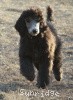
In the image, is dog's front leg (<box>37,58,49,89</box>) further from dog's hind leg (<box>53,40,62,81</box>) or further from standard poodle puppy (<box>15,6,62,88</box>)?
dog's hind leg (<box>53,40,62,81</box>)

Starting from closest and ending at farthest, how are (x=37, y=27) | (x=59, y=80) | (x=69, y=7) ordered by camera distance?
(x=37, y=27), (x=59, y=80), (x=69, y=7)

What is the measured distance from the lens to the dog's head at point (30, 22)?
276 inches

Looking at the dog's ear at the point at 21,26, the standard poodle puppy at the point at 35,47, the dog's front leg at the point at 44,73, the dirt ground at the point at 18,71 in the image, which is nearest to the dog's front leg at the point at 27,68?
the standard poodle puppy at the point at 35,47

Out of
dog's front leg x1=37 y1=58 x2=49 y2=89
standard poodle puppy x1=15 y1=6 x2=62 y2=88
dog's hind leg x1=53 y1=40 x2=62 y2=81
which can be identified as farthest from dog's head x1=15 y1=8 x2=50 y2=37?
dog's hind leg x1=53 y1=40 x2=62 y2=81

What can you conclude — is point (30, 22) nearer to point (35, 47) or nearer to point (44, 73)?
point (35, 47)

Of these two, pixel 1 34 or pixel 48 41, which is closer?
pixel 48 41

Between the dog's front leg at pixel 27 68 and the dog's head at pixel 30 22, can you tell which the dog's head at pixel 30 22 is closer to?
the dog's head at pixel 30 22

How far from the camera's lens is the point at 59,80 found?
8016mm

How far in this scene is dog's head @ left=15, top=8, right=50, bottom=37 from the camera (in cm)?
701

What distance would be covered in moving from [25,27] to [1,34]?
4.28 meters

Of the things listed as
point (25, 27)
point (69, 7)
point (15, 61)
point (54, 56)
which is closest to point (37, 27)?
point (25, 27)

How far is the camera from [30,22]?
23.2ft

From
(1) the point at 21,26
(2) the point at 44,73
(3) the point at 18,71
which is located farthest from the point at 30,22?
(3) the point at 18,71

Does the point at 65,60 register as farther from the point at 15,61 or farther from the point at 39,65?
the point at 39,65
